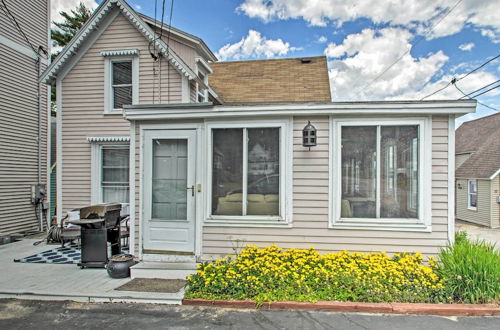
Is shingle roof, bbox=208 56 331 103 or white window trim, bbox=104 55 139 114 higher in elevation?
shingle roof, bbox=208 56 331 103

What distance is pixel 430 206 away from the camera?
195 inches

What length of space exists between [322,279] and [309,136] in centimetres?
216

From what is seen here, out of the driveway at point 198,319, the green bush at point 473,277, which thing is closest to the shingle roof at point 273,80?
the green bush at point 473,277

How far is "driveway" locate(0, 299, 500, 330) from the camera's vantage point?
3.67m

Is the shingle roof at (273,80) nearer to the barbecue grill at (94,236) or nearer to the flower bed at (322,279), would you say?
the barbecue grill at (94,236)

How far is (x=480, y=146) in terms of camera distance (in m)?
17.5

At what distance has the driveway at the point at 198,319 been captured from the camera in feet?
12.0

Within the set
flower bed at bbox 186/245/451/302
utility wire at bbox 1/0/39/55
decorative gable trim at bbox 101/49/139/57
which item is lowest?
flower bed at bbox 186/245/451/302

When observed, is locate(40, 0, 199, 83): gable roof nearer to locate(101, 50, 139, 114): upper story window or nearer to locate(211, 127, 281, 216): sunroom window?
locate(101, 50, 139, 114): upper story window

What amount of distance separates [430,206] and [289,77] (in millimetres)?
9273

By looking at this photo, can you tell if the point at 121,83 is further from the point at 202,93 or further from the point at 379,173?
the point at 379,173

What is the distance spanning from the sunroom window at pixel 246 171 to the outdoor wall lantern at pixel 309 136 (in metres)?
0.48

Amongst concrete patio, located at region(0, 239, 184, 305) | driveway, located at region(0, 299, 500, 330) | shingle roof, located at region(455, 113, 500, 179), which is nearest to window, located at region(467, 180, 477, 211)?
shingle roof, located at region(455, 113, 500, 179)

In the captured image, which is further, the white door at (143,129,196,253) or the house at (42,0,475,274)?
the white door at (143,129,196,253)
